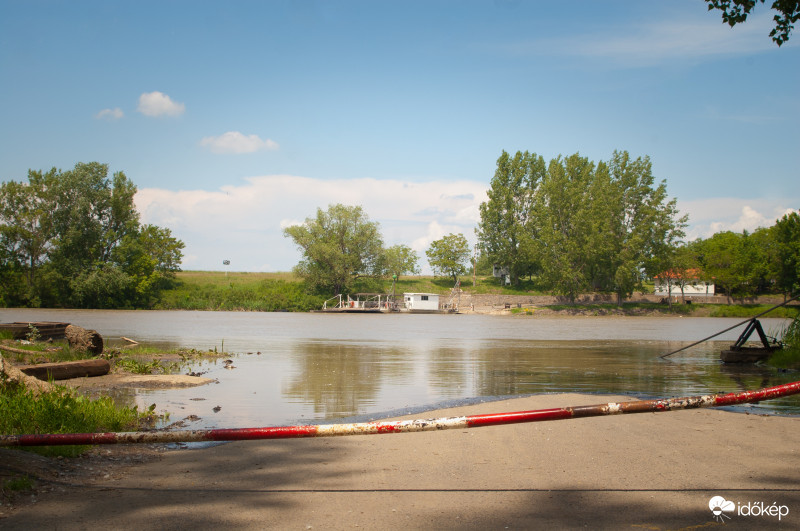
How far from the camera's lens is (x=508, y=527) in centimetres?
438

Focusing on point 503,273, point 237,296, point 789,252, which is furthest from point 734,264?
point 237,296

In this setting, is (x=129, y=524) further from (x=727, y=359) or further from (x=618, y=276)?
(x=618, y=276)

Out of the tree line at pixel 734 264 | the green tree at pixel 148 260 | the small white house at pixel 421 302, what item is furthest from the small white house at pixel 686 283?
the green tree at pixel 148 260

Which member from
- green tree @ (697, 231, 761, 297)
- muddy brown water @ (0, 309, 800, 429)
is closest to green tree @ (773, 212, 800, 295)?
green tree @ (697, 231, 761, 297)

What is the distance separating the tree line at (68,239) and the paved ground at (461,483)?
216 ft

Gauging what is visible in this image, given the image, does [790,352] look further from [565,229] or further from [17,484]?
[565,229]

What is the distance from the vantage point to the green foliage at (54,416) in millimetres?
6805

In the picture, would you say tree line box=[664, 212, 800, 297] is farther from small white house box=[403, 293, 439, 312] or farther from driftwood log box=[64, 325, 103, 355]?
driftwood log box=[64, 325, 103, 355]

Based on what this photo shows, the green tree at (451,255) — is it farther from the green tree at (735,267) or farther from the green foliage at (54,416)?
the green foliage at (54,416)

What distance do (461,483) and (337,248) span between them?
82255mm

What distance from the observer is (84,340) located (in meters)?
15.8

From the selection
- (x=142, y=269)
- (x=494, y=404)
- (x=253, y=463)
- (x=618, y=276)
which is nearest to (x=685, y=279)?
(x=618, y=276)

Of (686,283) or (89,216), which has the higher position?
(89,216)

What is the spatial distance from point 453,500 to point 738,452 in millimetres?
3830
